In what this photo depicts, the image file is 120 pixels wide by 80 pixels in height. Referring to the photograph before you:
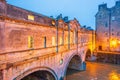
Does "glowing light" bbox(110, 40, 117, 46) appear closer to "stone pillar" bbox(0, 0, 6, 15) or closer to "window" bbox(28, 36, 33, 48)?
"window" bbox(28, 36, 33, 48)

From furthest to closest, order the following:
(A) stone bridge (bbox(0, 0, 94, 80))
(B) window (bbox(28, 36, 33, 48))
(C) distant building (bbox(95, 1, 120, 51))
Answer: (C) distant building (bbox(95, 1, 120, 51)), (B) window (bbox(28, 36, 33, 48)), (A) stone bridge (bbox(0, 0, 94, 80))

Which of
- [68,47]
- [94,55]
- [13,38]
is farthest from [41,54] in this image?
[94,55]

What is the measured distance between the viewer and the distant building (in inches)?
1537

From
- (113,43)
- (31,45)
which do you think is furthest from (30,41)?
(113,43)

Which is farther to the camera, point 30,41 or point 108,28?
point 108,28

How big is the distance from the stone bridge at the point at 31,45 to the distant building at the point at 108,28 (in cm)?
2360

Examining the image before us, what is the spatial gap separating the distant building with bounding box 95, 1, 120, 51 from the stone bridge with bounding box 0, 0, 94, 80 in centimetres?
2360

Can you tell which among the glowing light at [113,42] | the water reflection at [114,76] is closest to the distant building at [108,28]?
the glowing light at [113,42]

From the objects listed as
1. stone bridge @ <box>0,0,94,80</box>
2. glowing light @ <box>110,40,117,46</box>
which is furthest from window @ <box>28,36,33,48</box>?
glowing light @ <box>110,40,117,46</box>

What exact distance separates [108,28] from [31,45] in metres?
33.3

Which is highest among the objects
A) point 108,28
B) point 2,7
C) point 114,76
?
point 108,28

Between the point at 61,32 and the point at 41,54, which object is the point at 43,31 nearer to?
the point at 41,54

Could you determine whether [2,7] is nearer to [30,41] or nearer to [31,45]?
[30,41]

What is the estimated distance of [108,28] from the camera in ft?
133
